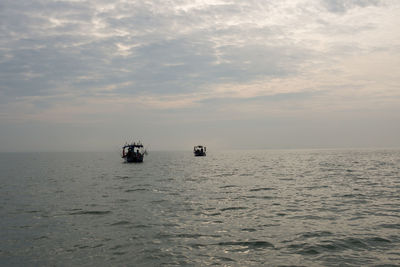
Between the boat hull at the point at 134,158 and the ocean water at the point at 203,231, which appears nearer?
the ocean water at the point at 203,231

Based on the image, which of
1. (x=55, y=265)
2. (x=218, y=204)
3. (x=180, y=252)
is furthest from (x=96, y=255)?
(x=218, y=204)

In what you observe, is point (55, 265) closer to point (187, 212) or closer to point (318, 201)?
point (187, 212)

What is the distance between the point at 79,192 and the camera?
27.9 m

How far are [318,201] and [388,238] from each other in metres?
9.01

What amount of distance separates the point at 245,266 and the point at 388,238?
6945 mm

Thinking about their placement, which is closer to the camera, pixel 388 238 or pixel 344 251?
pixel 344 251

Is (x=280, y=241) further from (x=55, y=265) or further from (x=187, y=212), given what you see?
(x=55, y=265)

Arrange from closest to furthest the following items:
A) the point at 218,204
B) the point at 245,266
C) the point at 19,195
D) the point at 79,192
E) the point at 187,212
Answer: the point at 245,266 → the point at 187,212 → the point at 218,204 → the point at 19,195 → the point at 79,192

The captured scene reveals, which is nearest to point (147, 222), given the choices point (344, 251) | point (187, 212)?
point (187, 212)

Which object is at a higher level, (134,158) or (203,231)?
(134,158)

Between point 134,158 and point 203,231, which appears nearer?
point 203,231

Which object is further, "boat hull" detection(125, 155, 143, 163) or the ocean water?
"boat hull" detection(125, 155, 143, 163)

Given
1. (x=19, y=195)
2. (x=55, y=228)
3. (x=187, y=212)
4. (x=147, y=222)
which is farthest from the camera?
(x=19, y=195)

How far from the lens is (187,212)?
60.2ft
